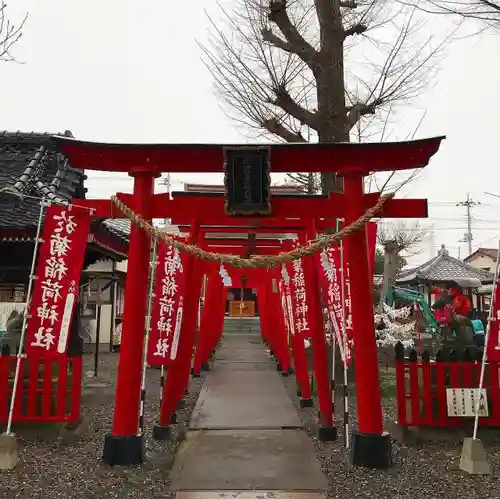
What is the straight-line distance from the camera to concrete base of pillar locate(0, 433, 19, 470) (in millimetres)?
5480

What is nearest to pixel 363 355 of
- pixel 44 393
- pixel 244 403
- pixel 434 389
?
pixel 434 389

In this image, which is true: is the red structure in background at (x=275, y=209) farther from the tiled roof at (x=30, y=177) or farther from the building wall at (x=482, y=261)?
the building wall at (x=482, y=261)

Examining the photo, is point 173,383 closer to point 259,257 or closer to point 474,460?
point 259,257

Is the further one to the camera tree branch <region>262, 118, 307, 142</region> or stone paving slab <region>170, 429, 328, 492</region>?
tree branch <region>262, 118, 307, 142</region>

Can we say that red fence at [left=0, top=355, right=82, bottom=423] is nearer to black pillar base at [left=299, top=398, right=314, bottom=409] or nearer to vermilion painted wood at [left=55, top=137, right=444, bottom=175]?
vermilion painted wood at [left=55, top=137, right=444, bottom=175]

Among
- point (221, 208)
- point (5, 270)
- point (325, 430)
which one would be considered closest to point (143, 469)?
point (325, 430)

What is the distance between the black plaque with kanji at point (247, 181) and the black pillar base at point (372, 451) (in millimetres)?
2821

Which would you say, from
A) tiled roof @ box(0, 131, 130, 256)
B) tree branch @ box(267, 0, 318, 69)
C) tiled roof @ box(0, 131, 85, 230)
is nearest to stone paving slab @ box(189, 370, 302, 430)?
tiled roof @ box(0, 131, 130, 256)

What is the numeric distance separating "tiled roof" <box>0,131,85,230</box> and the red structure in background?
2372 millimetres

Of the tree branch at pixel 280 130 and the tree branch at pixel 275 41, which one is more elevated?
the tree branch at pixel 275 41

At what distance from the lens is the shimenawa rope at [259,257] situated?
5.16 meters

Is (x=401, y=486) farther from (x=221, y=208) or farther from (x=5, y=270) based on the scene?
(x=5, y=270)

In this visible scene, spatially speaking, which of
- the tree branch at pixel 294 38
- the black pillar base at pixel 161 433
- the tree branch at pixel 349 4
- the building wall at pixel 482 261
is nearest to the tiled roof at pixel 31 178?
the black pillar base at pixel 161 433

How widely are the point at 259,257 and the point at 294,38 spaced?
597 cm
